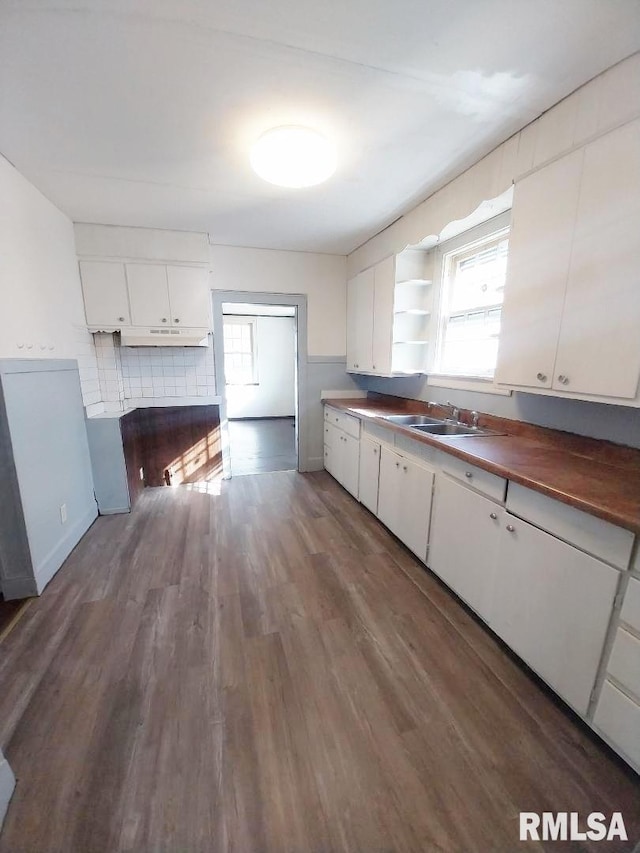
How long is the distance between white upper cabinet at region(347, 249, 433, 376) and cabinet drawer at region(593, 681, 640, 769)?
2358mm

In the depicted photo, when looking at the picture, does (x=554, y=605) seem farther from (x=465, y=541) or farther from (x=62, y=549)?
(x=62, y=549)

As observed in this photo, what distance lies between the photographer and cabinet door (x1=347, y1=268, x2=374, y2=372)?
3346mm

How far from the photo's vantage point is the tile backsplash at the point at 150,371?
3.38 meters

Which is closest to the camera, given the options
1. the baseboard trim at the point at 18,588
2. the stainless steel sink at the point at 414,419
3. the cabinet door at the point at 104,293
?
the baseboard trim at the point at 18,588

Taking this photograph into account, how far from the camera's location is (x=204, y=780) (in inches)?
44.3

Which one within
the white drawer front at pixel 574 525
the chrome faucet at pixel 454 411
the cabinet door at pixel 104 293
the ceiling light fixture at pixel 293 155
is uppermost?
the ceiling light fixture at pixel 293 155

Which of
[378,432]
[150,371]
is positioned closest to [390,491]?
[378,432]

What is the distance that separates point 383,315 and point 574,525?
2341 millimetres

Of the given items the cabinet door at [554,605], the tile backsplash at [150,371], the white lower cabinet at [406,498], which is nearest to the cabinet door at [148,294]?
the tile backsplash at [150,371]

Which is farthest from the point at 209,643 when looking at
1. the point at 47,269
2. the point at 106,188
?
the point at 106,188

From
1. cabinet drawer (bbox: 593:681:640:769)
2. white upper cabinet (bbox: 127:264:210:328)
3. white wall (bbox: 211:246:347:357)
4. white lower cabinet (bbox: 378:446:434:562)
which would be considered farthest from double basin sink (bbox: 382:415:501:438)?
white upper cabinet (bbox: 127:264:210:328)

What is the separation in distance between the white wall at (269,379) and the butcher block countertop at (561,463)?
546 centimetres

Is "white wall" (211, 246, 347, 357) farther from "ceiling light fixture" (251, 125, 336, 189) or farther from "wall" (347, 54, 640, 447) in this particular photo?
"ceiling light fixture" (251, 125, 336, 189)

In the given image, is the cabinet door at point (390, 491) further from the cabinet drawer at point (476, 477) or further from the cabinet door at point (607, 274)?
the cabinet door at point (607, 274)
